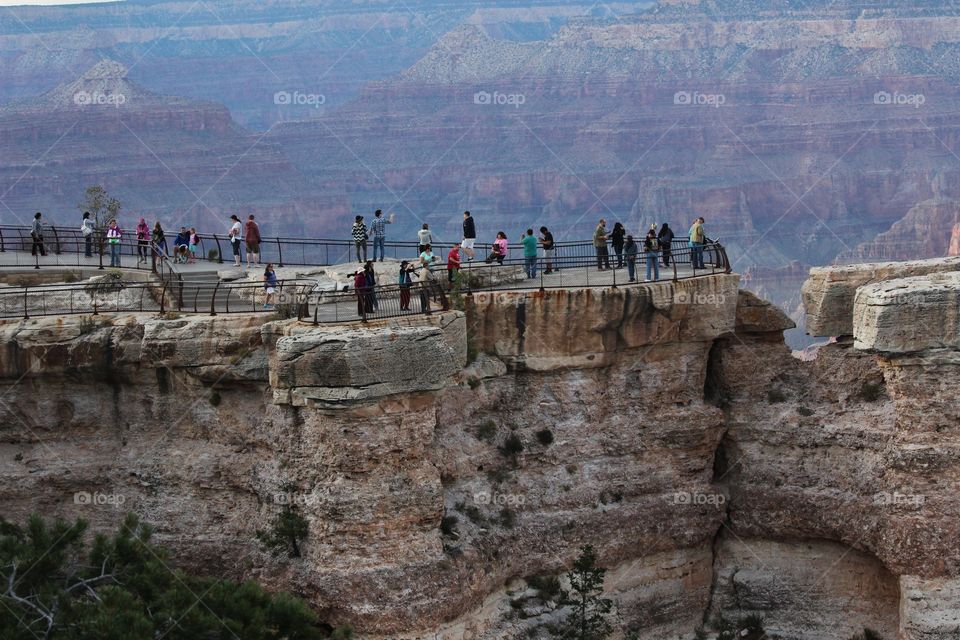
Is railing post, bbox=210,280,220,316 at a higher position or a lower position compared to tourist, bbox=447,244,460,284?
lower

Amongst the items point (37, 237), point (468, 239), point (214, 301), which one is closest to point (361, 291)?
point (214, 301)

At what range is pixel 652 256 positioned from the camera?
55969 mm

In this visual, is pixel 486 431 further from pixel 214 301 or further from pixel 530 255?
pixel 214 301

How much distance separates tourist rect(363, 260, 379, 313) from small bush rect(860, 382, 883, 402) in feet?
42.1

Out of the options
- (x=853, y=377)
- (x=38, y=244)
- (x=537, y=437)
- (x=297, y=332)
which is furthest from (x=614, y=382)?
(x=38, y=244)

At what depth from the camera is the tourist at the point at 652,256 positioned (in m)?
56.1

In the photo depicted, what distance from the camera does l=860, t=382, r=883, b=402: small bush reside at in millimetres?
55562

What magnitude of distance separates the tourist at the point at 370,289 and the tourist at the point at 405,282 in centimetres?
63

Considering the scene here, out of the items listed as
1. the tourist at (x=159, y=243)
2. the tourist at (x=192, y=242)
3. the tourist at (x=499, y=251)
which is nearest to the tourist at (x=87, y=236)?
the tourist at (x=159, y=243)

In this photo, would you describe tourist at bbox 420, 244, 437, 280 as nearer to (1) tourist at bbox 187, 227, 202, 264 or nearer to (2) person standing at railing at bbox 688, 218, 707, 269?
(2) person standing at railing at bbox 688, 218, 707, 269

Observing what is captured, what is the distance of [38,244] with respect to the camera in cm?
6209

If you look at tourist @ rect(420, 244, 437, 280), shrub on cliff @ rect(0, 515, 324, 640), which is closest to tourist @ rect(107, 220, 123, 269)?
tourist @ rect(420, 244, 437, 280)

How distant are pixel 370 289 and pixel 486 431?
616 cm

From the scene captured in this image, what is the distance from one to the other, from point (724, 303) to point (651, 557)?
682cm
